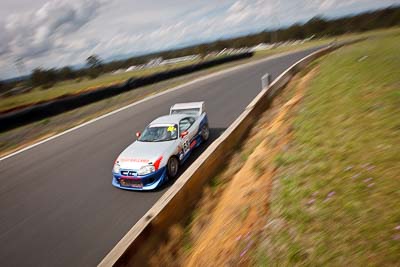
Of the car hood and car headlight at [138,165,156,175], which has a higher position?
the car hood

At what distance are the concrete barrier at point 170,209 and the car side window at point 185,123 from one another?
4.54 feet

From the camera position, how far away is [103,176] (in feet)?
25.7

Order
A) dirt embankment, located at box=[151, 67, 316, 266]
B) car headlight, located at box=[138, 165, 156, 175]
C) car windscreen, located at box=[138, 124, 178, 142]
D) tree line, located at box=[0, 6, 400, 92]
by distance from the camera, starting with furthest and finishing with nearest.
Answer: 1. tree line, located at box=[0, 6, 400, 92]
2. car windscreen, located at box=[138, 124, 178, 142]
3. car headlight, located at box=[138, 165, 156, 175]
4. dirt embankment, located at box=[151, 67, 316, 266]

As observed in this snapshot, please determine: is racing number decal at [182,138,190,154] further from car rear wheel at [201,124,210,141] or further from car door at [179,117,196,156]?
car rear wheel at [201,124,210,141]

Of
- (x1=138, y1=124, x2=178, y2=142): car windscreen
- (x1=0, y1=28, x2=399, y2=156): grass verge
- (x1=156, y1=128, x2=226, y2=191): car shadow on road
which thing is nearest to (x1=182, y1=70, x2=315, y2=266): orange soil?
(x1=156, y1=128, x2=226, y2=191): car shadow on road

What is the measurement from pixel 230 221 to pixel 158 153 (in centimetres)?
306

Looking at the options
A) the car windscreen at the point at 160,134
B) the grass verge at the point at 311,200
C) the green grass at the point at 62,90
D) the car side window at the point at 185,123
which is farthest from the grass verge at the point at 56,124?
the grass verge at the point at 311,200

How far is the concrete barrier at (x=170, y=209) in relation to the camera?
12.4 ft

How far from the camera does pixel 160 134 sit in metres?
8.02

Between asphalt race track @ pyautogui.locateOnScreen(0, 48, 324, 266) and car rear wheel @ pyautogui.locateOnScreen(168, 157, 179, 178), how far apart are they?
0.59 meters

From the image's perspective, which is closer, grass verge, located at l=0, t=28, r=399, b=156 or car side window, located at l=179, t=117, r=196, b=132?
car side window, located at l=179, t=117, r=196, b=132

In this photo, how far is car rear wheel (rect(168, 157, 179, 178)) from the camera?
7.08 meters

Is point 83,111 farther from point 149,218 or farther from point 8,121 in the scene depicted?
point 149,218

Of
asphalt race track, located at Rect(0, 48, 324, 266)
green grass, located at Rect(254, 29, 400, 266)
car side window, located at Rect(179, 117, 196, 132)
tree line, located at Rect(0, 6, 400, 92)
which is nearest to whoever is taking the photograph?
green grass, located at Rect(254, 29, 400, 266)
